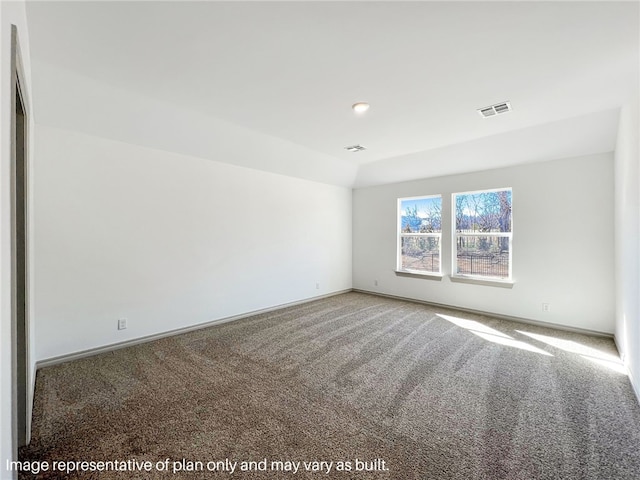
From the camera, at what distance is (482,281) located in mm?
4785

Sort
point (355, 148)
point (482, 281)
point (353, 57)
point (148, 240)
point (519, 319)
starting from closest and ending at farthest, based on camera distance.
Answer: point (353, 57)
point (148, 240)
point (519, 319)
point (355, 148)
point (482, 281)

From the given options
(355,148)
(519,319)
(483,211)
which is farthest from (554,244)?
(355,148)

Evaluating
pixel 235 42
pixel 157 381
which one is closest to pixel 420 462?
pixel 157 381

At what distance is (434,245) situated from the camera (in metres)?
5.48

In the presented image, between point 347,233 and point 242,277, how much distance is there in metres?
2.82

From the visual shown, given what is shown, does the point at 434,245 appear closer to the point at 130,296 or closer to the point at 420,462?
the point at 420,462

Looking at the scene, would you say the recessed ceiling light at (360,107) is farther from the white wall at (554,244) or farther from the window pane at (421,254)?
the window pane at (421,254)

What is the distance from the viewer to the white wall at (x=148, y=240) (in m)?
2.94

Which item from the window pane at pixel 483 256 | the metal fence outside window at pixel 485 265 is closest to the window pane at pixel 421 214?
the window pane at pixel 483 256

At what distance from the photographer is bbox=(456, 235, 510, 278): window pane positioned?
183 inches

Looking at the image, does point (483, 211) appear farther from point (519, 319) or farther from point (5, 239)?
point (5, 239)

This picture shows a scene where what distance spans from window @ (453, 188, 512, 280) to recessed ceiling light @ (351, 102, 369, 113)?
287cm

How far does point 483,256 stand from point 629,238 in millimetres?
2197

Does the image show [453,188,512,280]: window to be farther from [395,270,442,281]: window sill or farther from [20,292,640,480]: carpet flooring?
[20,292,640,480]: carpet flooring
